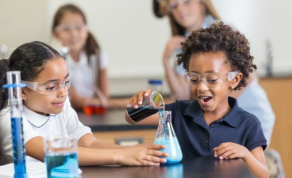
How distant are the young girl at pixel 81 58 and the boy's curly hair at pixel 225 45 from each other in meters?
1.56

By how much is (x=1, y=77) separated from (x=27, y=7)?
3.12m

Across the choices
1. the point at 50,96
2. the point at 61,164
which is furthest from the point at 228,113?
the point at 61,164

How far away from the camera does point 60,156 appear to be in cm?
116

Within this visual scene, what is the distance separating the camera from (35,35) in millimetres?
4633

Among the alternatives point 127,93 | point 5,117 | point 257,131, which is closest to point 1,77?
point 5,117

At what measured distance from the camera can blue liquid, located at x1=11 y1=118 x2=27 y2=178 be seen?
1.16 m

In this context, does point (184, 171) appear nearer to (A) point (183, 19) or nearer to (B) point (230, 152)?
(B) point (230, 152)

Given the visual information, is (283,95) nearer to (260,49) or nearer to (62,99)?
(260,49)

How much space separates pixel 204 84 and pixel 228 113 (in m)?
0.16

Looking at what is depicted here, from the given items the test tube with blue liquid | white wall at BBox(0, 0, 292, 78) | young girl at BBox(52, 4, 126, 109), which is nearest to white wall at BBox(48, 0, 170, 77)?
white wall at BBox(0, 0, 292, 78)

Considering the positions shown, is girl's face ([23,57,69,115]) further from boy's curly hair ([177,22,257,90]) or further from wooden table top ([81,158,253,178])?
boy's curly hair ([177,22,257,90])

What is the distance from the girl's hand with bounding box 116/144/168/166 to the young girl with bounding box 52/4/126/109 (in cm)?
190

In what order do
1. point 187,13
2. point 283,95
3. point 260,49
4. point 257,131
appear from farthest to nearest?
point 260,49 → point 283,95 → point 187,13 → point 257,131

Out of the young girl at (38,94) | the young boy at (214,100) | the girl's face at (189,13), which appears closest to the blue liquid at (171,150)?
the young girl at (38,94)
